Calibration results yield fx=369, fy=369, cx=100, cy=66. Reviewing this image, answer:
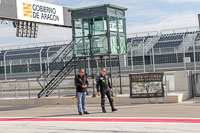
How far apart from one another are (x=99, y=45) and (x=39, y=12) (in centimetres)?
762

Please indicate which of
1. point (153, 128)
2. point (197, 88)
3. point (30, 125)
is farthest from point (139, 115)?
point (197, 88)

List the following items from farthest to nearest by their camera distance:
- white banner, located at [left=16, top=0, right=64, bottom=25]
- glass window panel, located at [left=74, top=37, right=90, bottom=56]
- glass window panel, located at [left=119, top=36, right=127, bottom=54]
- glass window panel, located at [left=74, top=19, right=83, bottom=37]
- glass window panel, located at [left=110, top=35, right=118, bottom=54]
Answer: white banner, located at [left=16, top=0, right=64, bottom=25] < glass window panel, located at [left=119, top=36, right=127, bottom=54] < glass window panel, located at [left=74, top=19, right=83, bottom=37] < glass window panel, located at [left=74, top=37, right=90, bottom=56] < glass window panel, located at [left=110, top=35, right=118, bottom=54]

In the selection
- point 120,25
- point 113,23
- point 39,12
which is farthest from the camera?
point 39,12

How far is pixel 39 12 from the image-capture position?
76.7 feet

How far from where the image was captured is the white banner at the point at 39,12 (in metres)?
22.0

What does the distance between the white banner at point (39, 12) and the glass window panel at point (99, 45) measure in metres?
6.38

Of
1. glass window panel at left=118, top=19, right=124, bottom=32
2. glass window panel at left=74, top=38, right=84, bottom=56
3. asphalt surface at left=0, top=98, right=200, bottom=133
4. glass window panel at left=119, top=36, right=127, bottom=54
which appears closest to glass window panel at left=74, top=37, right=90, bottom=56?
glass window panel at left=74, top=38, right=84, bottom=56

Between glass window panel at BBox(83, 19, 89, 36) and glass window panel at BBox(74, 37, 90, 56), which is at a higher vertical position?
glass window panel at BBox(83, 19, 89, 36)

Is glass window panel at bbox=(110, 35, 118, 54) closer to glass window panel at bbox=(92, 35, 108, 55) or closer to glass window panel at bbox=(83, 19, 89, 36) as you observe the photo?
glass window panel at bbox=(92, 35, 108, 55)

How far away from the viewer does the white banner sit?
2195 cm

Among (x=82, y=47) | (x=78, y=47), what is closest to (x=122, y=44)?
(x=82, y=47)

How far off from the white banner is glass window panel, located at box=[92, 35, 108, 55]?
6377 millimetres

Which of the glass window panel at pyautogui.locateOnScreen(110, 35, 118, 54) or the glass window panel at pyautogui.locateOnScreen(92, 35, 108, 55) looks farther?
the glass window panel at pyautogui.locateOnScreen(110, 35, 118, 54)

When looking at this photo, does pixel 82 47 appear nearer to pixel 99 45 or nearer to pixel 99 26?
pixel 99 45
